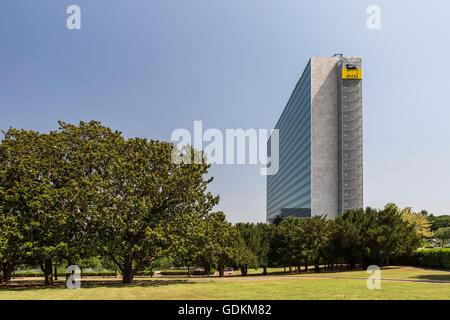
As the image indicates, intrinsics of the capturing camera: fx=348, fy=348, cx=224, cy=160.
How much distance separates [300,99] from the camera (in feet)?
424

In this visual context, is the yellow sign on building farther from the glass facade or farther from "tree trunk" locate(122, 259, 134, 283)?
"tree trunk" locate(122, 259, 134, 283)

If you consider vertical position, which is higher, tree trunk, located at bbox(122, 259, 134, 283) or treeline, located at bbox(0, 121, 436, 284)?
treeline, located at bbox(0, 121, 436, 284)

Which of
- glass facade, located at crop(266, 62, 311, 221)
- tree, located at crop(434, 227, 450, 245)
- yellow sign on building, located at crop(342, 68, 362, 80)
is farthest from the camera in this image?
tree, located at crop(434, 227, 450, 245)

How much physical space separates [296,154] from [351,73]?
3602 centimetres

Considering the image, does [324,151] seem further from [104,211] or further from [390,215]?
[104,211]

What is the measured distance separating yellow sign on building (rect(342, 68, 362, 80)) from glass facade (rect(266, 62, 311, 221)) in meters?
11.2

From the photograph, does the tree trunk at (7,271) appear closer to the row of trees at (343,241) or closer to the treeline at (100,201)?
the treeline at (100,201)

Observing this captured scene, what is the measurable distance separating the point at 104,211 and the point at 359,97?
4056 inches

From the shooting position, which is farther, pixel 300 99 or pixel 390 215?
pixel 300 99

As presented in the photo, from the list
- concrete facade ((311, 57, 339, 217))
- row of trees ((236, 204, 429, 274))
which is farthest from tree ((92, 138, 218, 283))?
concrete facade ((311, 57, 339, 217))

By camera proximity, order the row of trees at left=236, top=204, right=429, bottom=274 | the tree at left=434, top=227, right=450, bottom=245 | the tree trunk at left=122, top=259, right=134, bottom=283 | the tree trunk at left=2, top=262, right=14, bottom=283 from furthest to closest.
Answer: the tree at left=434, top=227, right=450, bottom=245
the row of trees at left=236, top=204, right=429, bottom=274
the tree trunk at left=2, top=262, right=14, bottom=283
the tree trunk at left=122, top=259, right=134, bottom=283

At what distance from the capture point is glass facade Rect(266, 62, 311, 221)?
386 ft

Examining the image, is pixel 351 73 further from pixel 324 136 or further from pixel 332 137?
pixel 324 136
